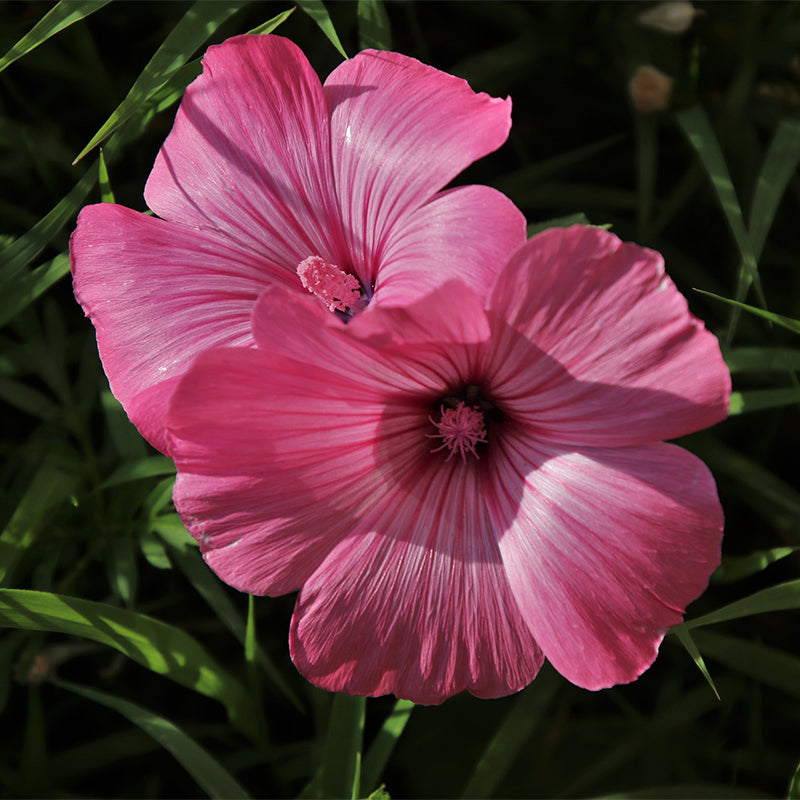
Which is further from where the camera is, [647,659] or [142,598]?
[142,598]

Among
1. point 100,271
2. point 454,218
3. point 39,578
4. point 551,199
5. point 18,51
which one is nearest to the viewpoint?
point 454,218

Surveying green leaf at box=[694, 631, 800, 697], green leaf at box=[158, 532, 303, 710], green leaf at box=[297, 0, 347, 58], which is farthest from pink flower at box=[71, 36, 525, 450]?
green leaf at box=[694, 631, 800, 697]

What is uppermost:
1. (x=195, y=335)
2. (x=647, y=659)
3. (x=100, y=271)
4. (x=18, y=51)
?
(x=18, y=51)

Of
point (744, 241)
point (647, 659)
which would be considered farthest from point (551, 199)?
point (647, 659)

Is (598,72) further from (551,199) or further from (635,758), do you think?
(635,758)

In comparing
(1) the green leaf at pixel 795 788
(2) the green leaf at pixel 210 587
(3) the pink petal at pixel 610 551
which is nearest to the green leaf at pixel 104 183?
(2) the green leaf at pixel 210 587

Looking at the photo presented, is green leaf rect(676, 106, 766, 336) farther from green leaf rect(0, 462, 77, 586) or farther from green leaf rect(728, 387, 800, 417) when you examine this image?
green leaf rect(0, 462, 77, 586)

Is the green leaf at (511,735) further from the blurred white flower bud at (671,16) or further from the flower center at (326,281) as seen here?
the blurred white flower bud at (671,16)
